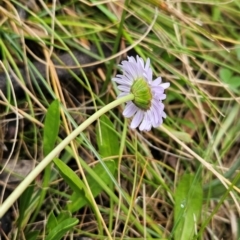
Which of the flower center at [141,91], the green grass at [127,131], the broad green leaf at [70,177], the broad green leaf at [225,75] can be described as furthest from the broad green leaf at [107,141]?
the broad green leaf at [225,75]

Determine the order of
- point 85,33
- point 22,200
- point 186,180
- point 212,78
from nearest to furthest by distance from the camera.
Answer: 1. point 22,200
2. point 186,180
3. point 85,33
4. point 212,78

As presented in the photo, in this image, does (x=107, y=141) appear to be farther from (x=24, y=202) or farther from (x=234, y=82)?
(x=234, y=82)

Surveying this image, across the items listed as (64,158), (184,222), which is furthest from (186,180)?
(64,158)

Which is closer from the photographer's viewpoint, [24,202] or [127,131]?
[24,202]

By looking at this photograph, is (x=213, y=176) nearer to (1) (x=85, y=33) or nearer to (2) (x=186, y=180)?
(2) (x=186, y=180)

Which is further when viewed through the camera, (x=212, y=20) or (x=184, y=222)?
(x=212, y=20)

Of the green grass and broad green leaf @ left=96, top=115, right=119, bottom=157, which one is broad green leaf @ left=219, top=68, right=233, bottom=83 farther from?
broad green leaf @ left=96, top=115, right=119, bottom=157

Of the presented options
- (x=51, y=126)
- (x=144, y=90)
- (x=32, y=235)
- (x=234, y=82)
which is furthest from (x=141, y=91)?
(x=234, y=82)
